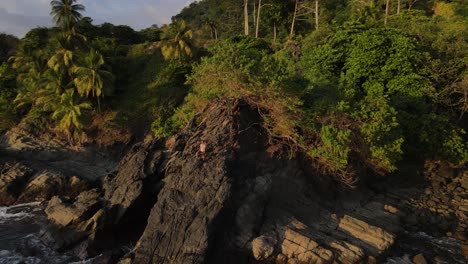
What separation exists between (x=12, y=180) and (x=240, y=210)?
1777 cm

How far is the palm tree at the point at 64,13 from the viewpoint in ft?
121

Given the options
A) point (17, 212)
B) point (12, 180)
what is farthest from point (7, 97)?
point (17, 212)

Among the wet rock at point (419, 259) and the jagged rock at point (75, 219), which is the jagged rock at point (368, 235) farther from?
the jagged rock at point (75, 219)

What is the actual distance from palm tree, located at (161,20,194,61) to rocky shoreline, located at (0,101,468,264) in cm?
1626

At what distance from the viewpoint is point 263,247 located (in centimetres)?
1520

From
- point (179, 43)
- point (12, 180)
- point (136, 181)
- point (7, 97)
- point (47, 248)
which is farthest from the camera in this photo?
point (179, 43)

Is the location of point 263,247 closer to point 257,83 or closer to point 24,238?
point 257,83

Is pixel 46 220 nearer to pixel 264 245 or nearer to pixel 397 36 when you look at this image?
pixel 264 245

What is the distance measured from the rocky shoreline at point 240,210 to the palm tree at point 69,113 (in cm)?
796

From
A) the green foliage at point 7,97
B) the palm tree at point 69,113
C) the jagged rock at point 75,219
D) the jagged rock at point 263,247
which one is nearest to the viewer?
the jagged rock at point 263,247

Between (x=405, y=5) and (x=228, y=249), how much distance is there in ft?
142

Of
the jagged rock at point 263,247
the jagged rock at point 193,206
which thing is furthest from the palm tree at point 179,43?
the jagged rock at point 263,247

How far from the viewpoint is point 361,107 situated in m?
20.3

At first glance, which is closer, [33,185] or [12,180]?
[33,185]
